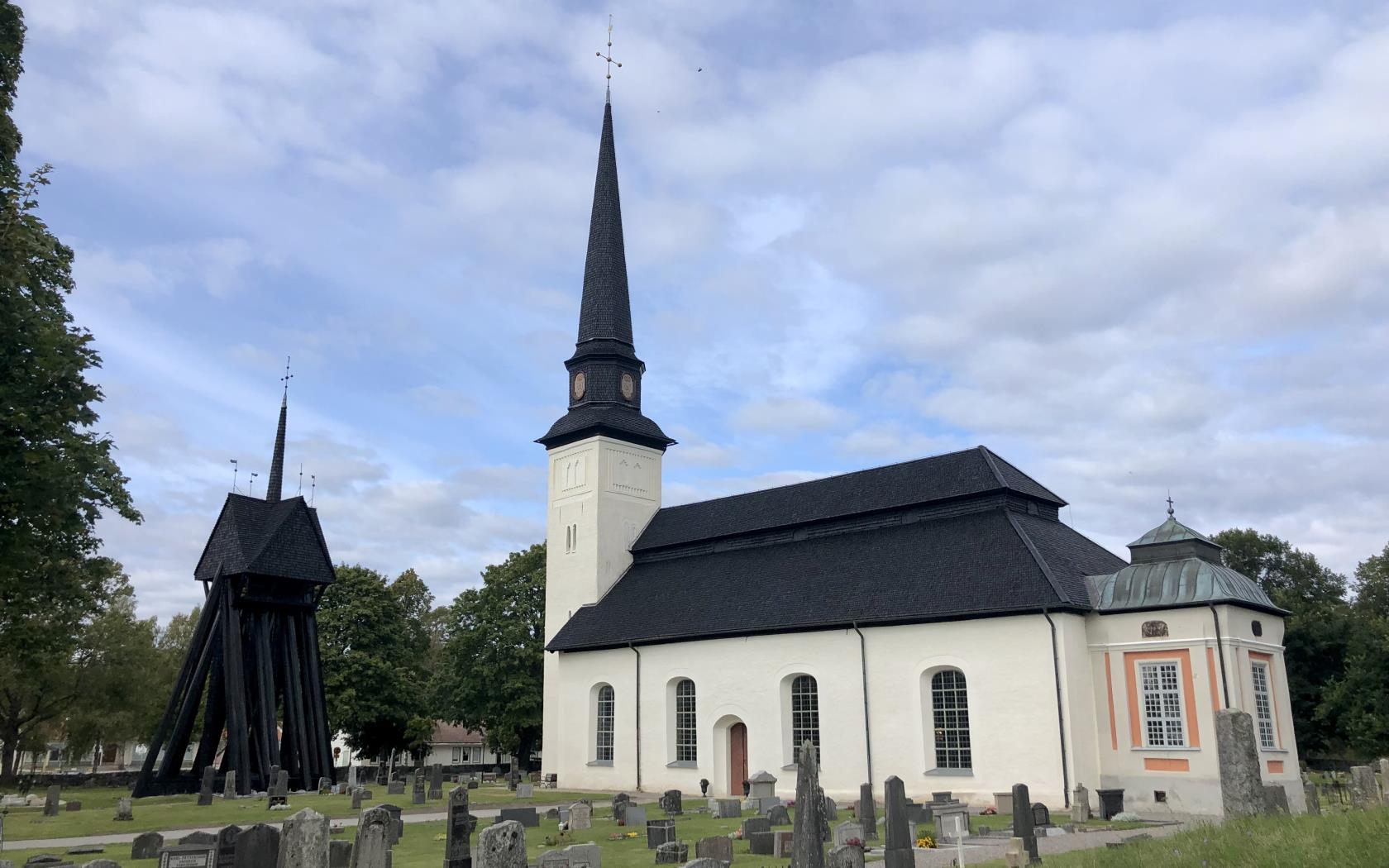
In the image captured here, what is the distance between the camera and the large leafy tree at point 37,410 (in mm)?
14602

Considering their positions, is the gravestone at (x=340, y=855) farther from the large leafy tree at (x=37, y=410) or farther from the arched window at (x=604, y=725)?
the arched window at (x=604, y=725)

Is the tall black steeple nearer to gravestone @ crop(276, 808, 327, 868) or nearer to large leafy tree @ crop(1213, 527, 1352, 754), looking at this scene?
large leafy tree @ crop(1213, 527, 1352, 754)

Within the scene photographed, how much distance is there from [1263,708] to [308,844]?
77.6 ft

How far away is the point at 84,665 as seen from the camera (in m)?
45.3

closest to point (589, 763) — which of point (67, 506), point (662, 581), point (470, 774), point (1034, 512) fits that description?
point (662, 581)

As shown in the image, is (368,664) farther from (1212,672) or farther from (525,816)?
(1212,672)

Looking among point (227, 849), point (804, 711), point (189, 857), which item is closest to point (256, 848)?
point (227, 849)

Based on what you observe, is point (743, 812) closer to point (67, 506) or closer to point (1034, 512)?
point (1034, 512)

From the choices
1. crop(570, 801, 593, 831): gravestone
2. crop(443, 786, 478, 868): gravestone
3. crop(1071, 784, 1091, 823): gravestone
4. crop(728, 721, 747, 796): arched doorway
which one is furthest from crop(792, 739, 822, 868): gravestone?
crop(728, 721, 747, 796): arched doorway

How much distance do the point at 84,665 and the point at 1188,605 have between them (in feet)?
147

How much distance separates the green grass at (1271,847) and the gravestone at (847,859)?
220 cm

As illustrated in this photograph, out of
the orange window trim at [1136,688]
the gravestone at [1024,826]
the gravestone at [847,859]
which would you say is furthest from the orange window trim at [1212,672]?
the gravestone at [847,859]

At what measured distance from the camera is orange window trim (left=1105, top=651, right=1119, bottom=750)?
2527cm

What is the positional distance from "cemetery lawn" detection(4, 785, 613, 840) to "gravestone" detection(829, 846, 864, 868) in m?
10.8
